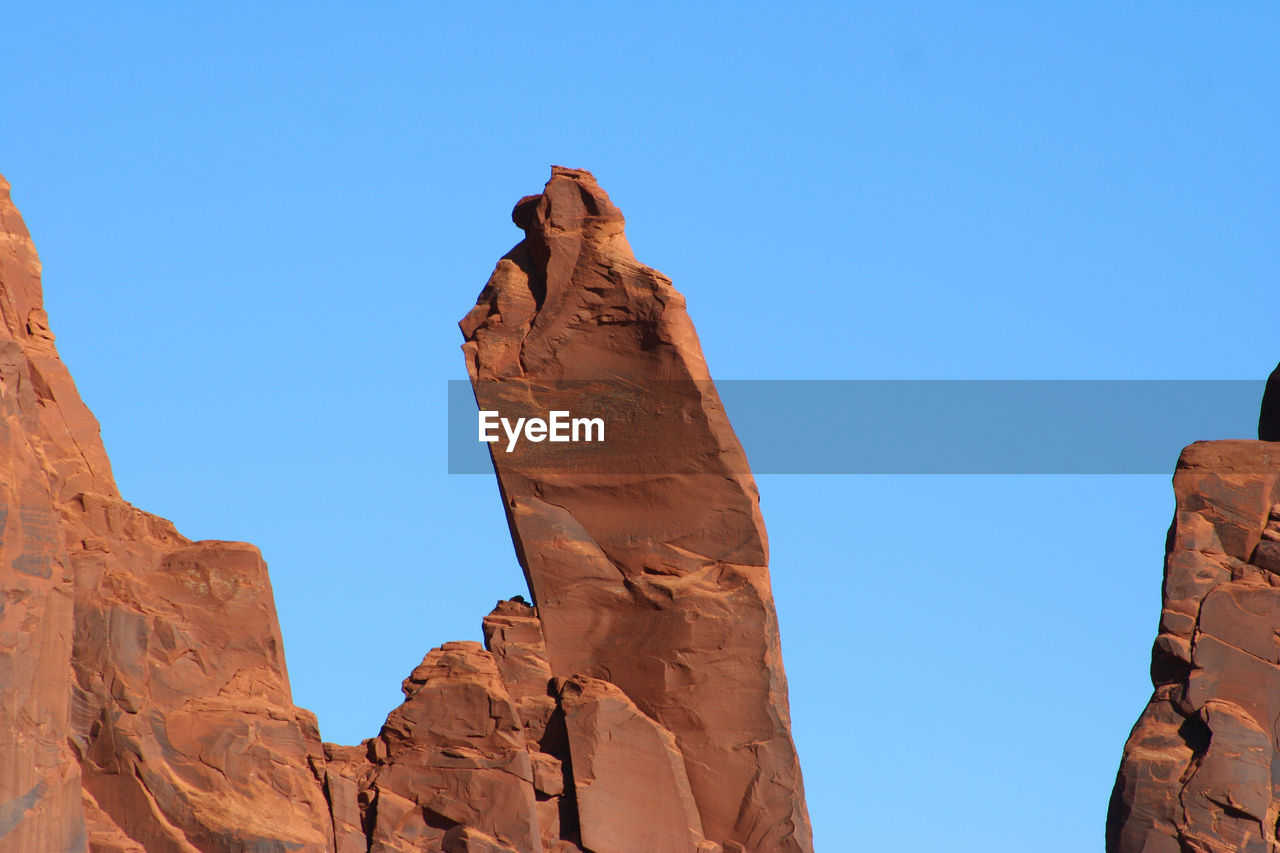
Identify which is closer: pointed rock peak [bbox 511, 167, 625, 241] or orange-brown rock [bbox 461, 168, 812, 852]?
orange-brown rock [bbox 461, 168, 812, 852]

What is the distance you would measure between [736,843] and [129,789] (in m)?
9.59

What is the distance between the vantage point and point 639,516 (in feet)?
166

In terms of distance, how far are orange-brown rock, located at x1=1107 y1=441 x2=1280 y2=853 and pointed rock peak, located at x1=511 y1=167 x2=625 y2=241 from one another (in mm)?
10769

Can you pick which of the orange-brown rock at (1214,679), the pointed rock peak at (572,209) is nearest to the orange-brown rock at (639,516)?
the pointed rock peak at (572,209)

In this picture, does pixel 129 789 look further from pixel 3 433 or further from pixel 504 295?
pixel 504 295

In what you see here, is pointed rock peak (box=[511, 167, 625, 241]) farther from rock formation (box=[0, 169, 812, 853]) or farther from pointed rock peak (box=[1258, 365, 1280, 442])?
pointed rock peak (box=[1258, 365, 1280, 442])

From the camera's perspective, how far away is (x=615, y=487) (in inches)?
1998

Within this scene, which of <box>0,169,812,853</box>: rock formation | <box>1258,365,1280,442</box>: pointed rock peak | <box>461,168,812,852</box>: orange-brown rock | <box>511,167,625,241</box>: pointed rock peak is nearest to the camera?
<box>0,169,812,853</box>: rock formation

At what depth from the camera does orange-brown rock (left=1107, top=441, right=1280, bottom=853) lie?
52062 millimetres

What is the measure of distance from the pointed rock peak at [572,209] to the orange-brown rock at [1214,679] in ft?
35.3

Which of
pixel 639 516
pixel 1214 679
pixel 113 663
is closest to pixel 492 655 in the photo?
pixel 639 516

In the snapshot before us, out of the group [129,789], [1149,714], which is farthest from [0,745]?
[1149,714]

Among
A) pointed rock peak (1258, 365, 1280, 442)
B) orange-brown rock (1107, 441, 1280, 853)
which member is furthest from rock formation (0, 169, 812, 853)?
pointed rock peak (1258, 365, 1280, 442)

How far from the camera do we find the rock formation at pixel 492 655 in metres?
43.8
